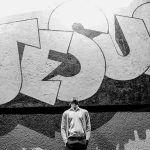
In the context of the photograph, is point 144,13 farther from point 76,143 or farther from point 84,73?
point 76,143

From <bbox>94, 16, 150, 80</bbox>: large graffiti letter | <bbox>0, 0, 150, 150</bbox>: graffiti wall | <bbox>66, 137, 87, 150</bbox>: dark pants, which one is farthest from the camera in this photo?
<bbox>94, 16, 150, 80</bbox>: large graffiti letter

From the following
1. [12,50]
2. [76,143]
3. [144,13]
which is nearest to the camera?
[76,143]

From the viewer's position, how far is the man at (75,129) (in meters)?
6.05

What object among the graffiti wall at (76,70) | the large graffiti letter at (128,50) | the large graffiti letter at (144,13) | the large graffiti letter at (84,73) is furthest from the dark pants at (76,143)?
the large graffiti letter at (144,13)

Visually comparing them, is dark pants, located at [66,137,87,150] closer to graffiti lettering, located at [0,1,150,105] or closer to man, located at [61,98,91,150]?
man, located at [61,98,91,150]

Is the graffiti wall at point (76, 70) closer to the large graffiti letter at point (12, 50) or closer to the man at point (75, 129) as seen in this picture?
the large graffiti letter at point (12, 50)

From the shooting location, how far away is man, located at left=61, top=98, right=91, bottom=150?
605cm

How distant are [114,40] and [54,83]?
1.76m

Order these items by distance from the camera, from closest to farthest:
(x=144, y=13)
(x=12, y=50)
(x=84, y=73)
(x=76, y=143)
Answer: (x=76, y=143) < (x=84, y=73) < (x=12, y=50) < (x=144, y=13)

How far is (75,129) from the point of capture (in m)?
6.07

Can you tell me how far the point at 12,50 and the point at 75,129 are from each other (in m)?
2.81

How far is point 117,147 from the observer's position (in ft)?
24.4

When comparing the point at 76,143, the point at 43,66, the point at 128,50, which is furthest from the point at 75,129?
the point at 128,50

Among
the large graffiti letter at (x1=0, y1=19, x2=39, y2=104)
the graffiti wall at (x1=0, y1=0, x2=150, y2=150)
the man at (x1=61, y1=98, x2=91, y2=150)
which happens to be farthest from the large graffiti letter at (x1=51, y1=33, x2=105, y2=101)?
the man at (x1=61, y1=98, x2=91, y2=150)
